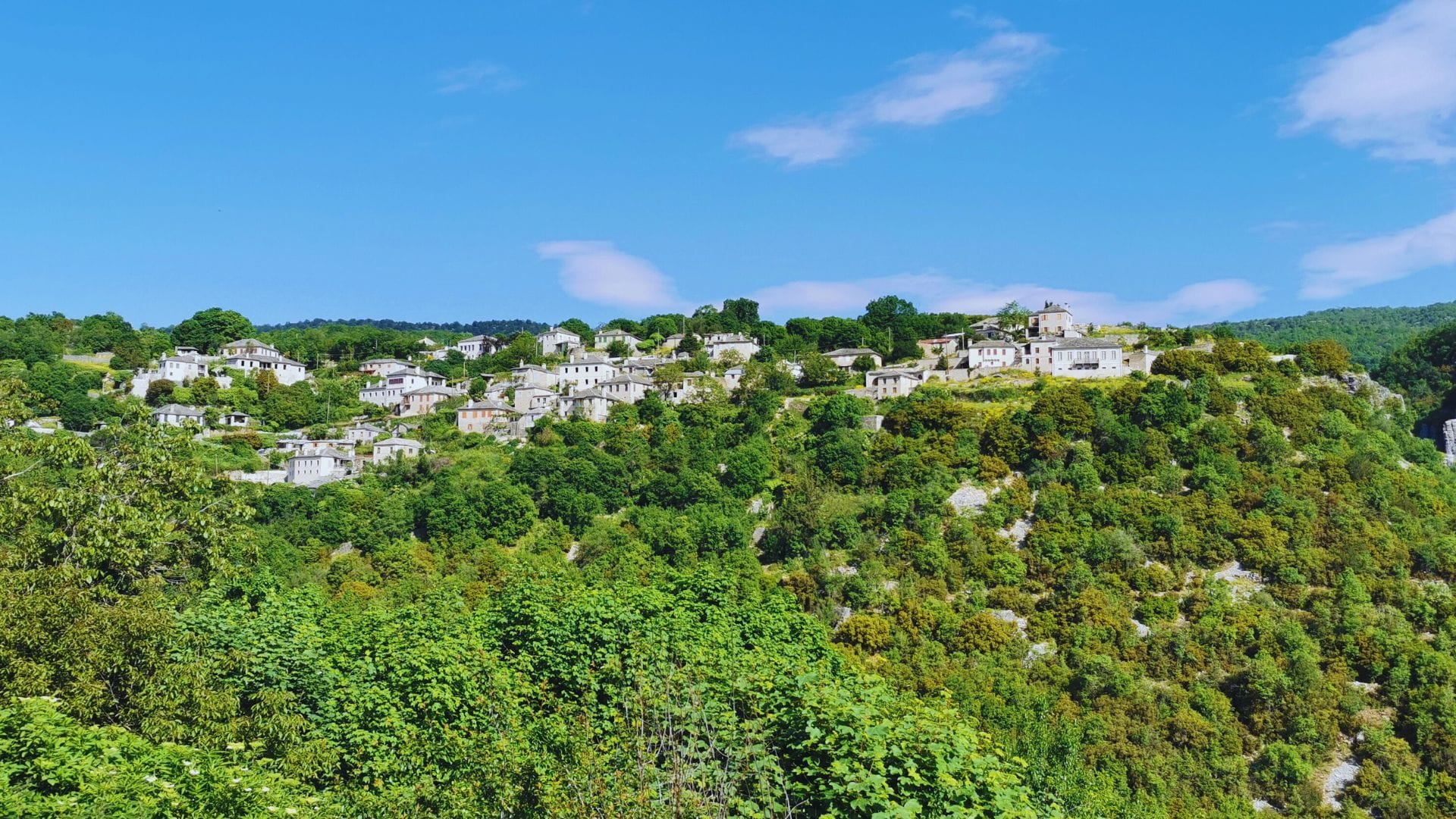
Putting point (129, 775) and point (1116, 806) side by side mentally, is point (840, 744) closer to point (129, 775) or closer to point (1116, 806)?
point (129, 775)

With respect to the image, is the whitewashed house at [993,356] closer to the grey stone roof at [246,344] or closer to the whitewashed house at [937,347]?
the whitewashed house at [937,347]

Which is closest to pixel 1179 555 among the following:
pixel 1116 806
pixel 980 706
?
pixel 980 706

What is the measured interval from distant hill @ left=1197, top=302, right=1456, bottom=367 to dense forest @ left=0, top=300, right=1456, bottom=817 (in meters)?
32.3

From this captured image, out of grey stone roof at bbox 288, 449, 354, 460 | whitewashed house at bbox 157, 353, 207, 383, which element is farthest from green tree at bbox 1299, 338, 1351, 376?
whitewashed house at bbox 157, 353, 207, 383

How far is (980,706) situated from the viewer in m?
31.4

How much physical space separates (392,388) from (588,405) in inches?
826

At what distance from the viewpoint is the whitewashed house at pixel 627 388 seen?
242 feet

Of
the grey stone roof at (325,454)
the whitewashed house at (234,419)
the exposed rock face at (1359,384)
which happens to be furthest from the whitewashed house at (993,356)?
the whitewashed house at (234,419)

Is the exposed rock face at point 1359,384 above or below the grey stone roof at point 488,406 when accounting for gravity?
below

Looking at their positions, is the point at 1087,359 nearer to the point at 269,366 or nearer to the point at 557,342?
the point at 557,342

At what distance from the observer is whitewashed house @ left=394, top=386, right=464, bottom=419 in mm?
79750

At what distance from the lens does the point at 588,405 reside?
233 feet

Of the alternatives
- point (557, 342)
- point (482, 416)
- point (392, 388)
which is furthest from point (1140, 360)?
point (392, 388)

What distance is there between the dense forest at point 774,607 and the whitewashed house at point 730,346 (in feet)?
14.3
